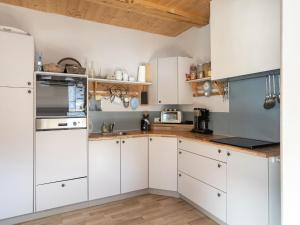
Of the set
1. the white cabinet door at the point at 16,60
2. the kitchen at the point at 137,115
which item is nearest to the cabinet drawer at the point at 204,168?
the kitchen at the point at 137,115

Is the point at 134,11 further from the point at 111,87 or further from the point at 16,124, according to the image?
the point at 16,124

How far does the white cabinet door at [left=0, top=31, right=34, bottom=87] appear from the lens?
2043 millimetres

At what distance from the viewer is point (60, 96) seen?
2359mm

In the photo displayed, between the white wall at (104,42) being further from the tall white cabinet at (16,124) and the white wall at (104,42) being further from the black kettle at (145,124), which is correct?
the tall white cabinet at (16,124)

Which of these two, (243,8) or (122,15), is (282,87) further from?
(122,15)

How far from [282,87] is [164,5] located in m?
2.01

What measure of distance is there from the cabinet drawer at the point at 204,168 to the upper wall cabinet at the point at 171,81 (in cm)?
88

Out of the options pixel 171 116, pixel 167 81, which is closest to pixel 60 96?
pixel 167 81

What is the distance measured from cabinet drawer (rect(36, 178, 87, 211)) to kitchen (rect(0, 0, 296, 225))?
11 millimetres

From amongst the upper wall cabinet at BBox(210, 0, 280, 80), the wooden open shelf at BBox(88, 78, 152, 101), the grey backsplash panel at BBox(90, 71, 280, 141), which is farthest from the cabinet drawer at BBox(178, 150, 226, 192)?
the wooden open shelf at BBox(88, 78, 152, 101)

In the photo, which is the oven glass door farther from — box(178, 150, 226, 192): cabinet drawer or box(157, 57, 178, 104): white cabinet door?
box(178, 150, 226, 192): cabinet drawer

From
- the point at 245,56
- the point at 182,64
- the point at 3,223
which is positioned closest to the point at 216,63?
the point at 245,56

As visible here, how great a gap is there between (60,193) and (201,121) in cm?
202

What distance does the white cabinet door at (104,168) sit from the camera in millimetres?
2480
